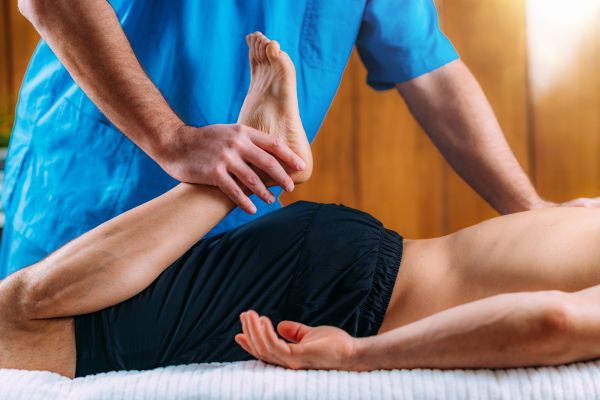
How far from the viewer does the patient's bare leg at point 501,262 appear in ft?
2.99

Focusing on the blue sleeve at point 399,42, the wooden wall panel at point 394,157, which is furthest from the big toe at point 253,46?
the wooden wall panel at point 394,157

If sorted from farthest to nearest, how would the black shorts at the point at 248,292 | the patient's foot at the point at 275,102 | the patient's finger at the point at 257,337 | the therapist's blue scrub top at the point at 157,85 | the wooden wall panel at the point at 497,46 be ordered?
the wooden wall panel at the point at 497,46 < the therapist's blue scrub top at the point at 157,85 < the patient's foot at the point at 275,102 < the black shorts at the point at 248,292 < the patient's finger at the point at 257,337

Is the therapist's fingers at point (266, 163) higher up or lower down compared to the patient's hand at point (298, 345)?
higher up

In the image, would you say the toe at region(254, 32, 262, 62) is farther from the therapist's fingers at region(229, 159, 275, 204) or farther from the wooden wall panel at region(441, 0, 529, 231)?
the wooden wall panel at region(441, 0, 529, 231)

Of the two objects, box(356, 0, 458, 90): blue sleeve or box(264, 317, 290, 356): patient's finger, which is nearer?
box(264, 317, 290, 356): patient's finger

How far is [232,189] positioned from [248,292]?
0.46 feet

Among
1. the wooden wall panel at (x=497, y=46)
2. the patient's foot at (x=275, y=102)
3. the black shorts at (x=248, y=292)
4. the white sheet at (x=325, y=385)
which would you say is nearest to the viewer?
the white sheet at (x=325, y=385)

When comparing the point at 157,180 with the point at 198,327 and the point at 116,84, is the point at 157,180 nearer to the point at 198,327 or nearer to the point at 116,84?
the point at 116,84

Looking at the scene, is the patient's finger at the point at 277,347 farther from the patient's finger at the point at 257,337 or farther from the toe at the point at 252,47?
the toe at the point at 252,47

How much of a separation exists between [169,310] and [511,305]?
0.43 m

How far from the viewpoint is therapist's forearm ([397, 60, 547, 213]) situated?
4.97 feet

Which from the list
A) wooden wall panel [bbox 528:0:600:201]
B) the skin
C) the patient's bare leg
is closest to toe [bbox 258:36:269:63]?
the skin

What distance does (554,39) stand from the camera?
8.43ft

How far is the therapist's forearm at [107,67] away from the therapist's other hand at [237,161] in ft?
0.23
